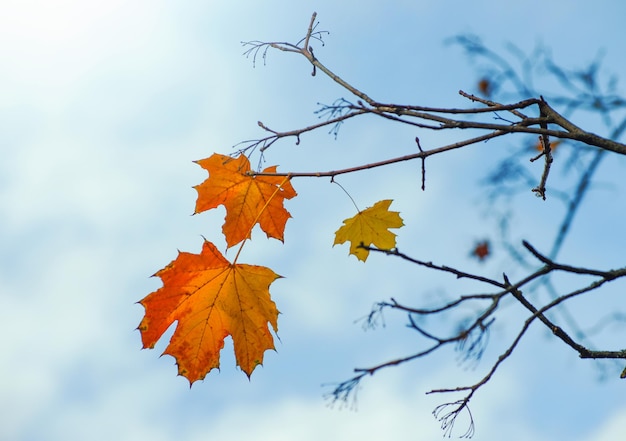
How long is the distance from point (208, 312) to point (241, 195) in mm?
636

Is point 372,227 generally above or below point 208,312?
above

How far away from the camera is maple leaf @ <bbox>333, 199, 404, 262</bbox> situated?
3113 millimetres

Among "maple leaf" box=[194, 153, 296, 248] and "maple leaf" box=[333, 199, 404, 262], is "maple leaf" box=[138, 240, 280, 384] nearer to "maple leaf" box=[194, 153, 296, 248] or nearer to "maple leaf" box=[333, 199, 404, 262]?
"maple leaf" box=[194, 153, 296, 248]

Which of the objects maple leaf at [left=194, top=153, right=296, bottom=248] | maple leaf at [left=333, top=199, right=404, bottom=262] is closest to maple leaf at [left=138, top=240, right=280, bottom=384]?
maple leaf at [left=194, top=153, right=296, bottom=248]

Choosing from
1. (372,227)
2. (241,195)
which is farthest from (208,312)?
(372,227)

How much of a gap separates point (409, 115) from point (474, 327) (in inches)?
33.5

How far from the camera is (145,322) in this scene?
300 centimetres

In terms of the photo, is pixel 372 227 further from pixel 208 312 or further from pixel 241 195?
pixel 208 312

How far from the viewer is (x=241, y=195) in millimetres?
3258

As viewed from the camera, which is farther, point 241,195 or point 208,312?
point 241,195

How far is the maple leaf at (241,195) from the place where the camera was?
3.22 metres

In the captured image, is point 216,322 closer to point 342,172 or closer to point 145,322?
point 145,322

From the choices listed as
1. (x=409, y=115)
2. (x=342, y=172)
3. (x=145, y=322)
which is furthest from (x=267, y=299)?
(x=409, y=115)

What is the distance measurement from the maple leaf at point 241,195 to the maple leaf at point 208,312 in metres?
0.24
